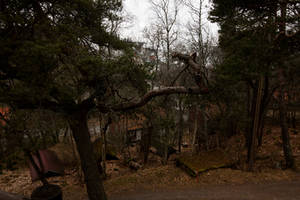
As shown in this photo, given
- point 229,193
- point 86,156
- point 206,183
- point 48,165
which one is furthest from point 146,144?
point 86,156

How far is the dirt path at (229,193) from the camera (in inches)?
225

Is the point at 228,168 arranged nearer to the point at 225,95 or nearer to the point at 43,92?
the point at 225,95

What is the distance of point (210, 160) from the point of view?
8812 millimetres

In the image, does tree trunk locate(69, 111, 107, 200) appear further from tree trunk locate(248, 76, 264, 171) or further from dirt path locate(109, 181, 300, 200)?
tree trunk locate(248, 76, 264, 171)

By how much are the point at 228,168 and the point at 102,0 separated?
8825 mm

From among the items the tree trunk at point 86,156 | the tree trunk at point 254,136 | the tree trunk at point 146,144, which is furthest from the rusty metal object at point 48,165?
the tree trunk at point 254,136

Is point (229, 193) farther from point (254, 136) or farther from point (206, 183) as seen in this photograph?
point (254, 136)

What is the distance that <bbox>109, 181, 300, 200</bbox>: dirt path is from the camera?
18.8 feet

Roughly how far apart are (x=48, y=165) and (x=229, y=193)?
10.3 metres

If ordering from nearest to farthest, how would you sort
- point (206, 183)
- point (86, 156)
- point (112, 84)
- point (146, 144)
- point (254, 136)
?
point (112, 84) < point (86, 156) < point (206, 183) < point (254, 136) < point (146, 144)

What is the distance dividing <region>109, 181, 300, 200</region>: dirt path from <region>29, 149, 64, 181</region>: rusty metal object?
18.2 ft

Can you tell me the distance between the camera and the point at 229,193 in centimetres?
614

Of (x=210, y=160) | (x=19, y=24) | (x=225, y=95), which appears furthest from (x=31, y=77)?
(x=210, y=160)

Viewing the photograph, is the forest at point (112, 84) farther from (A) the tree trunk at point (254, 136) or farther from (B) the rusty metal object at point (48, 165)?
(B) the rusty metal object at point (48, 165)
